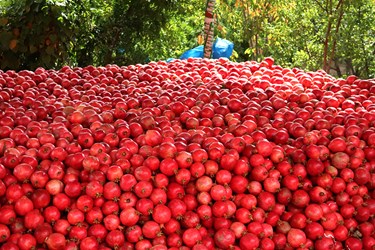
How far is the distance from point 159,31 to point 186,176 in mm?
5282

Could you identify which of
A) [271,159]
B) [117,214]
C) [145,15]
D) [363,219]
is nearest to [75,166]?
[117,214]

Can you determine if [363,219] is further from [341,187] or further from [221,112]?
[221,112]

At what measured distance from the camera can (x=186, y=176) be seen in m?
2.59

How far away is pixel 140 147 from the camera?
2.81m

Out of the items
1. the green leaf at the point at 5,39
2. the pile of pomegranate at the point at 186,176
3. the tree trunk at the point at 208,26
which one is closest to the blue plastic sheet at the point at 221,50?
the tree trunk at the point at 208,26

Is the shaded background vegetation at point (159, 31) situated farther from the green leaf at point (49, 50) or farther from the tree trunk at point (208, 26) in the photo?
the tree trunk at point (208, 26)

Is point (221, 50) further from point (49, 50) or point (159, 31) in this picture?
point (49, 50)

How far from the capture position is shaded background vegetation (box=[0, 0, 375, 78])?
597cm

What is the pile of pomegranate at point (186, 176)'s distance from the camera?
245 cm

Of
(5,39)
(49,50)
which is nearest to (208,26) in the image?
(49,50)

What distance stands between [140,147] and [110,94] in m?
1.14

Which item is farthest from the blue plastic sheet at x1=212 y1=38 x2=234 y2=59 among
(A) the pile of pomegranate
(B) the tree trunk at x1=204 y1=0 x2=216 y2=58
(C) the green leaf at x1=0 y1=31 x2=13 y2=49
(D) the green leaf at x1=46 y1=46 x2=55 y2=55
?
(A) the pile of pomegranate

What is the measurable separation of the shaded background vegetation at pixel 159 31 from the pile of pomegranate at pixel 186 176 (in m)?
2.73

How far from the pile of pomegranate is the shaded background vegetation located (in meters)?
2.73
